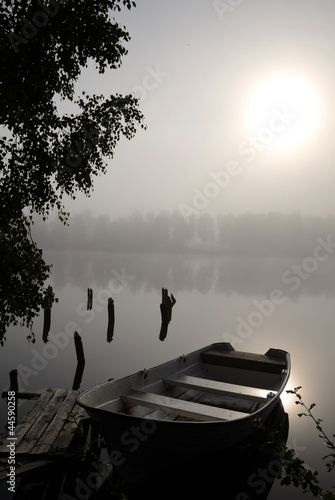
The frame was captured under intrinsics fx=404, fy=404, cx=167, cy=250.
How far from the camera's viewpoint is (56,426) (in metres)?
9.37

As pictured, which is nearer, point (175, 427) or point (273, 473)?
point (175, 427)

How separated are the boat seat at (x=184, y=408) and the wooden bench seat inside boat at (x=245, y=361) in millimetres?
4739

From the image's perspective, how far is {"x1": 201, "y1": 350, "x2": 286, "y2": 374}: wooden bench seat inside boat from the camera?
521 inches

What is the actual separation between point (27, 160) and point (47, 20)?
3.17 m

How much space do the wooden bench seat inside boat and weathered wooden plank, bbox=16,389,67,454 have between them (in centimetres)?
504

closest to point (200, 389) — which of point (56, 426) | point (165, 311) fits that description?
point (56, 426)

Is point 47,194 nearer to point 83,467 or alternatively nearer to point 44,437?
point 44,437

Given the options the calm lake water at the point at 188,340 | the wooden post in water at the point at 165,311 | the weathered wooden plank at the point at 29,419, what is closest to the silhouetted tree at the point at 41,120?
the weathered wooden plank at the point at 29,419

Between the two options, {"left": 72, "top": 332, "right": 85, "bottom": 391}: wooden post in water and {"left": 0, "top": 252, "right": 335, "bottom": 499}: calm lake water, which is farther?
{"left": 72, "top": 332, "right": 85, "bottom": 391}: wooden post in water

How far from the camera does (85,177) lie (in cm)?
1084

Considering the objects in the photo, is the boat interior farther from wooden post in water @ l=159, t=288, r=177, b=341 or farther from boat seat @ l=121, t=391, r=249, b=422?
wooden post in water @ l=159, t=288, r=177, b=341

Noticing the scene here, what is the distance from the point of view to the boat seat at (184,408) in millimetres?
8469

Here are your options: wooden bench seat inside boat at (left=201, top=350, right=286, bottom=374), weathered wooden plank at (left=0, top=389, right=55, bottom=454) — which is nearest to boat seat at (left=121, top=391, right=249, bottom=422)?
weathered wooden plank at (left=0, top=389, right=55, bottom=454)

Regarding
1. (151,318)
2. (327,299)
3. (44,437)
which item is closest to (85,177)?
(44,437)
